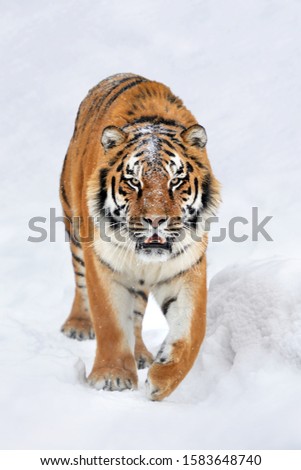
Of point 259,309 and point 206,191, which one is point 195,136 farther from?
point 259,309

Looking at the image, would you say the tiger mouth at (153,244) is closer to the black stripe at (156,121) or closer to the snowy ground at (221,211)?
the snowy ground at (221,211)

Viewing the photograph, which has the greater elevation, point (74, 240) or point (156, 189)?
point (74, 240)

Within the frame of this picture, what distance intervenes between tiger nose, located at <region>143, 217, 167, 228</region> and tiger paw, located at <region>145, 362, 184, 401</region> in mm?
741

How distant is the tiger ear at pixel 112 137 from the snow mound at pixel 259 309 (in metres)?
1.12

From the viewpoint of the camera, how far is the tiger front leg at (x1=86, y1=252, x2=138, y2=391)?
14.9 feet

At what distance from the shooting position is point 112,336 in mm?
4641

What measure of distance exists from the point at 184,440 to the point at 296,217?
183 inches

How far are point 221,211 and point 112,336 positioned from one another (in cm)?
421

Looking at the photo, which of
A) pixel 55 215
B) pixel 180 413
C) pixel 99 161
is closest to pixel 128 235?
pixel 99 161

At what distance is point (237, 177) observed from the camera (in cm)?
942

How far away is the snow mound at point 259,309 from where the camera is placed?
167 inches

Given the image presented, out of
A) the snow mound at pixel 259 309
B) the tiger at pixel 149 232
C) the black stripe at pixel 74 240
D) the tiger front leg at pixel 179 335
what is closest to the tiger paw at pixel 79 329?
the black stripe at pixel 74 240

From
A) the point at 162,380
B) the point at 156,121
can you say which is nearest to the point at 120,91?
the point at 156,121

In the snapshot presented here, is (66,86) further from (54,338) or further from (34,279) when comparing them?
(54,338)
